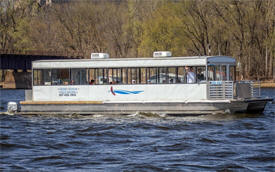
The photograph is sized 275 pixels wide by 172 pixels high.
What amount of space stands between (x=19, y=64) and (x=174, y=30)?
24546 millimetres

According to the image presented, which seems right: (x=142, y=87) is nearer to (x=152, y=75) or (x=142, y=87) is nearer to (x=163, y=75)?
(x=152, y=75)

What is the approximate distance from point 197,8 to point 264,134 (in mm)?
49332

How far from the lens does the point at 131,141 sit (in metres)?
21.4

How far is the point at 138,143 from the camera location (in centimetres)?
2089

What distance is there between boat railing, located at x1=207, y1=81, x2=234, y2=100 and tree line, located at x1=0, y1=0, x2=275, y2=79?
34744 millimetres

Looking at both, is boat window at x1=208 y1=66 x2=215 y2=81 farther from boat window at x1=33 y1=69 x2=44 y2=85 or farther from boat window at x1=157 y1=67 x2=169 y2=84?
boat window at x1=33 y1=69 x2=44 y2=85

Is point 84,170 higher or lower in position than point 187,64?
lower

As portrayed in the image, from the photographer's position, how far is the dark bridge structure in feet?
262

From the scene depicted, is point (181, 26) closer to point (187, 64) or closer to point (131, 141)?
point (187, 64)

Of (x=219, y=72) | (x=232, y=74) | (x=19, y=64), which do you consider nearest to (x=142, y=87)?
(x=219, y=72)

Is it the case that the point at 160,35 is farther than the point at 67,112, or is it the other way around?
the point at 160,35

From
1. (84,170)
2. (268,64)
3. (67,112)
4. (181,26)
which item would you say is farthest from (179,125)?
(268,64)

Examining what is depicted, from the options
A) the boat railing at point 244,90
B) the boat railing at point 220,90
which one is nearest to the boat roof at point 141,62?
the boat railing at point 220,90

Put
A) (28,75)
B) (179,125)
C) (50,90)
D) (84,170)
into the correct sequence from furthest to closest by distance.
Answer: (28,75) → (50,90) → (179,125) → (84,170)
